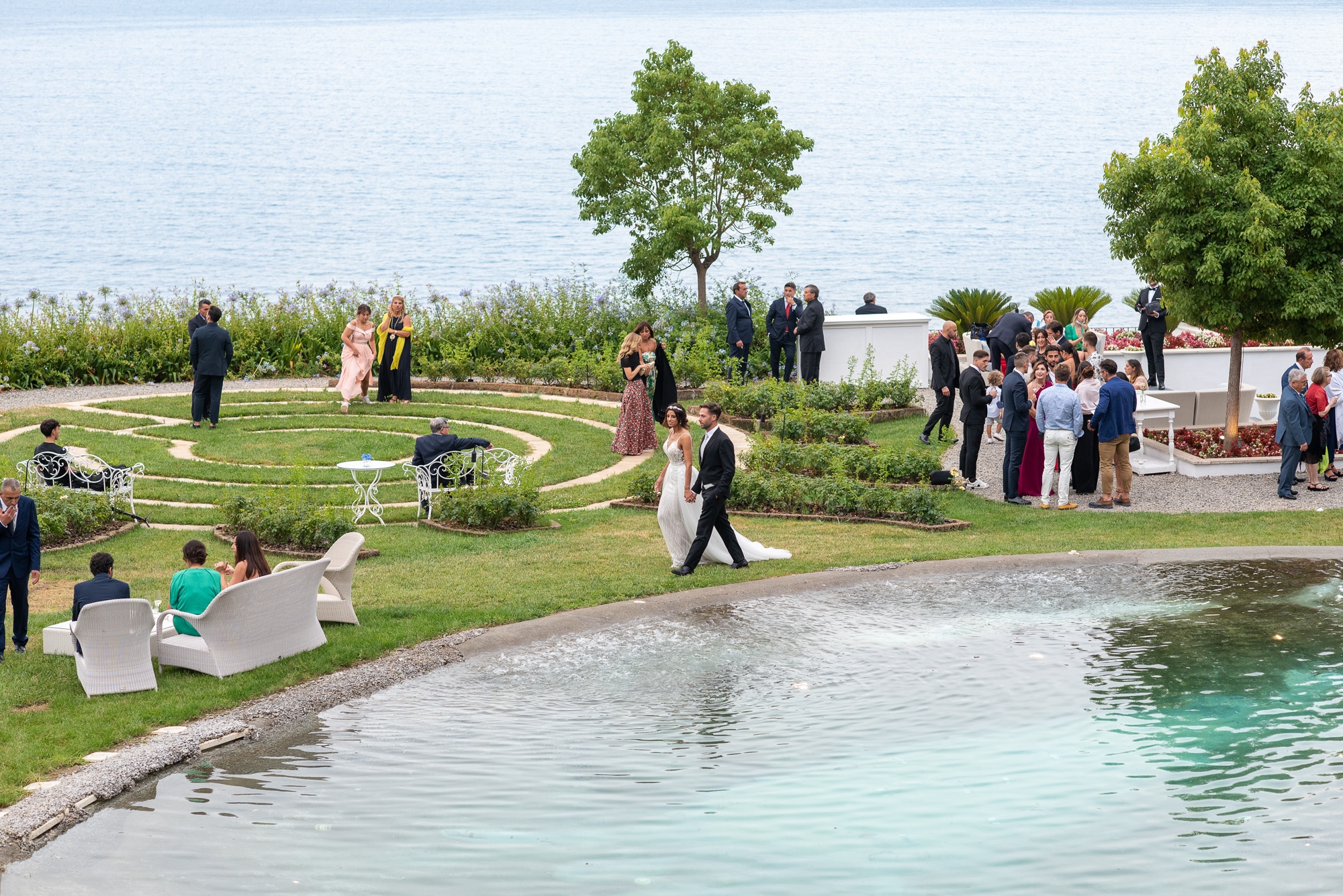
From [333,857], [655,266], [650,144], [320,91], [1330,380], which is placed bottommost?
[333,857]

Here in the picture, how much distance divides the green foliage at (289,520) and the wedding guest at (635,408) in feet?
17.3

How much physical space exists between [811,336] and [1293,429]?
8902 mm

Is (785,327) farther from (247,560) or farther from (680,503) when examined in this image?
(247,560)

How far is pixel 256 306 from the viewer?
95.8ft

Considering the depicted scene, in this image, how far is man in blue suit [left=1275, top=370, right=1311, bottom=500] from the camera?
1678cm

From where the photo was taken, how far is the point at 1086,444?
56.3 feet

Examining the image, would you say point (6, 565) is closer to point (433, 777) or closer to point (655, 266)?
point (433, 777)

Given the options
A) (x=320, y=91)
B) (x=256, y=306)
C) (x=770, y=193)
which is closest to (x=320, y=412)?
(x=256, y=306)

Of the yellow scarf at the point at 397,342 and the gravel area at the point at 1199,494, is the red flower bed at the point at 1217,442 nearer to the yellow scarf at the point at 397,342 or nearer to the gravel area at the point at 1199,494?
the gravel area at the point at 1199,494

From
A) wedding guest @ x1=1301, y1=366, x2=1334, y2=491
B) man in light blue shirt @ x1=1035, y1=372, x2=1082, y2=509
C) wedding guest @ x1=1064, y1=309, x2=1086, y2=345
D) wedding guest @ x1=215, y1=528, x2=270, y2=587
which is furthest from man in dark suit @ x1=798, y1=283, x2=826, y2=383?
wedding guest @ x1=215, y1=528, x2=270, y2=587

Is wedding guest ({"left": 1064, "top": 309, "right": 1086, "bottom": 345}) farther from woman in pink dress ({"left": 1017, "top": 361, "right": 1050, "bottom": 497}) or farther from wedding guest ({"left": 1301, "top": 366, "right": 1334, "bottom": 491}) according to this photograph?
woman in pink dress ({"left": 1017, "top": 361, "right": 1050, "bottom": 497})

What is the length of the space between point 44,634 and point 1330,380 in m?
15.1

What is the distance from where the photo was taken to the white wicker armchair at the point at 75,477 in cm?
1578

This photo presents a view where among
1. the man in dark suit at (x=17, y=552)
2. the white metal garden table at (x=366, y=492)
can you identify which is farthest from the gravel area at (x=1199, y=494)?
the man in dark suit at (x=17, y=552)
